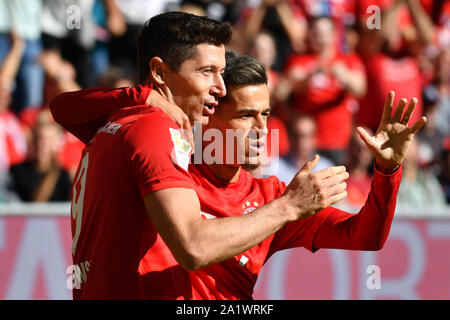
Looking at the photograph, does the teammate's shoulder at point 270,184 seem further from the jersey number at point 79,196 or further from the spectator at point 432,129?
the spectator at point 432,129

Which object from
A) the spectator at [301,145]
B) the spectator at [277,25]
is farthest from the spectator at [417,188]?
the spectator at [277,25]

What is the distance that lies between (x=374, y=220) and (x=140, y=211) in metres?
1.29

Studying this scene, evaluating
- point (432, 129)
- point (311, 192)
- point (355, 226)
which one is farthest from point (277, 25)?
point (311, 192)

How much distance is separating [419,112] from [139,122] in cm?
595

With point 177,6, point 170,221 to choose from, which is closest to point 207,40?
point 170,221

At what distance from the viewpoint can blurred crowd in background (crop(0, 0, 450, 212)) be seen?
731 cm

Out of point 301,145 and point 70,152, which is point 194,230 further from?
point 70,152

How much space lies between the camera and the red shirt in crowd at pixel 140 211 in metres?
2.65

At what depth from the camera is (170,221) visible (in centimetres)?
250

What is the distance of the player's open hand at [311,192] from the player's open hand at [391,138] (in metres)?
0.55

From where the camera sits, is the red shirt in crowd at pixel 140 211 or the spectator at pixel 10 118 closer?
the red shirt in crowd at pixel 140 211

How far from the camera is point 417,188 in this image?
693cm

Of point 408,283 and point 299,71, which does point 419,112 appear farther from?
point 408,283

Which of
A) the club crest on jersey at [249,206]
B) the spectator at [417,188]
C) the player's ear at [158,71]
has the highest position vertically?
the player's ear at [158,71]
